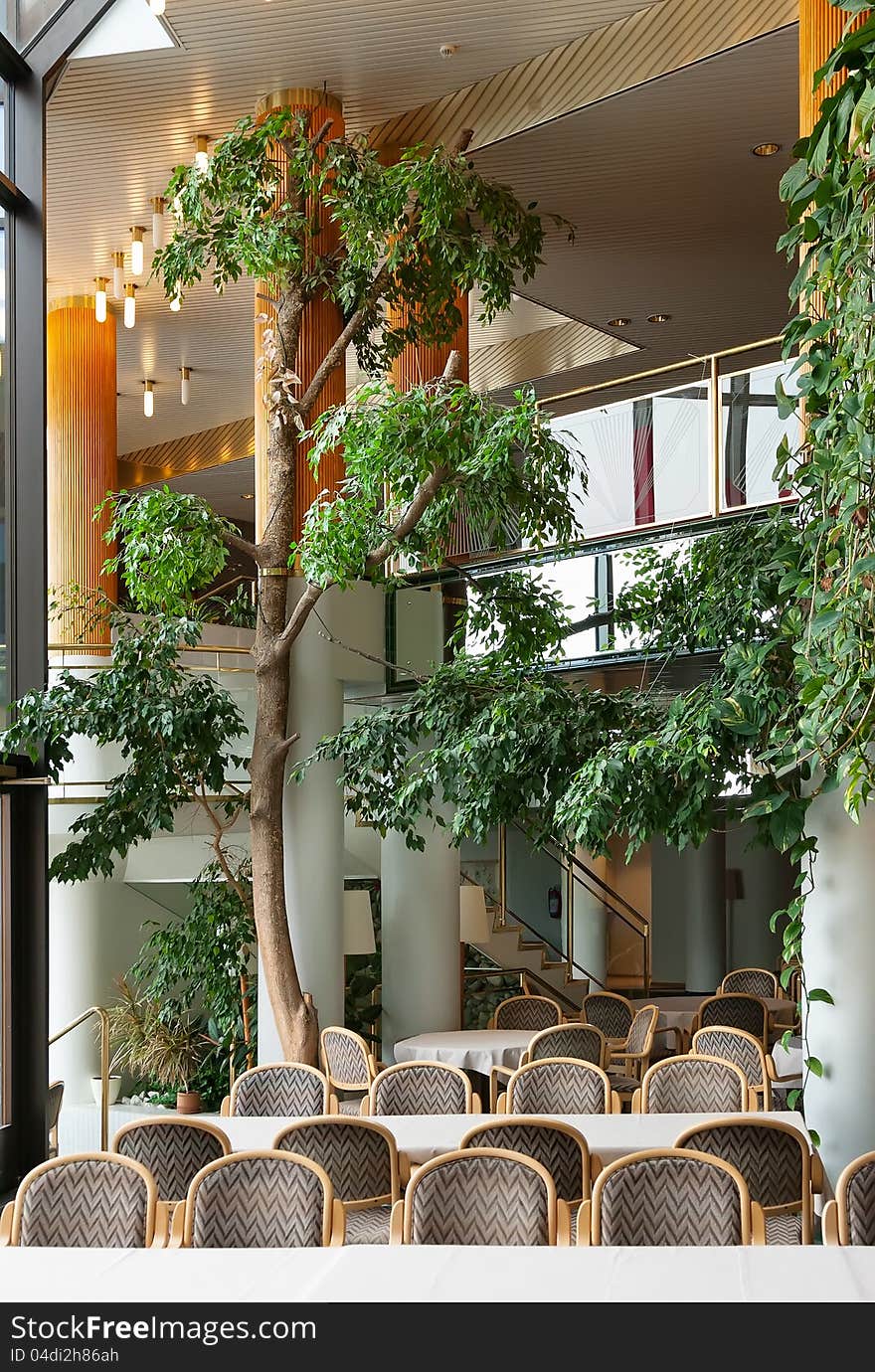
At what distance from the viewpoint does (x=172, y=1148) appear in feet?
16.9

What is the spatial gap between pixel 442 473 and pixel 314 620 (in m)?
1.84

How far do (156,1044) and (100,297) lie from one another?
19.2 ft

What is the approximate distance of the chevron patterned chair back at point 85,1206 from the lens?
430 cm

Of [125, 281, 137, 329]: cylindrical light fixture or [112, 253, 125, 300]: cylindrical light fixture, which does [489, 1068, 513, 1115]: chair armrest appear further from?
[112, 253, 125, 300]: cylindrical light fixture

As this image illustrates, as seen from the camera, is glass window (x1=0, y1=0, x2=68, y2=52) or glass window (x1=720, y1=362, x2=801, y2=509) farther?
glass window (x1=720, y1=362, x2=801, y2=509)

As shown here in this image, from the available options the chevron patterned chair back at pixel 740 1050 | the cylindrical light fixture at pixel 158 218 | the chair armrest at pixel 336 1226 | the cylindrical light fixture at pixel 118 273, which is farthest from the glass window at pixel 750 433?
the cylindrical light fixture at pixel 118 273

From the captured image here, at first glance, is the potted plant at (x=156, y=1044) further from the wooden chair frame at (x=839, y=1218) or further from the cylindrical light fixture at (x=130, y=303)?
the wooden chair frame at (x=839, y=1218)

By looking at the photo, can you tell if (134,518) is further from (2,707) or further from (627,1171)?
(627,1171)

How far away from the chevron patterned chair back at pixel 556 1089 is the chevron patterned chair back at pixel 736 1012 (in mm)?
3531

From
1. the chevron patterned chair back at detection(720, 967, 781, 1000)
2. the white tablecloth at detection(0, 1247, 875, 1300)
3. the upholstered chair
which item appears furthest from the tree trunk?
the white tablecloth at detection(0, 1247, 875, 1300)

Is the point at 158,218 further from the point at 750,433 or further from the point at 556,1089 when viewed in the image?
the point at 556,1089

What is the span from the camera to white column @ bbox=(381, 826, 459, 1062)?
32.6ft

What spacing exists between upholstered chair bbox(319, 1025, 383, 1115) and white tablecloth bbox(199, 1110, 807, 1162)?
1.87 metres

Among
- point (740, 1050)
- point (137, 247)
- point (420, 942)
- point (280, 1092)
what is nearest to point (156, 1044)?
point (420, 942)
